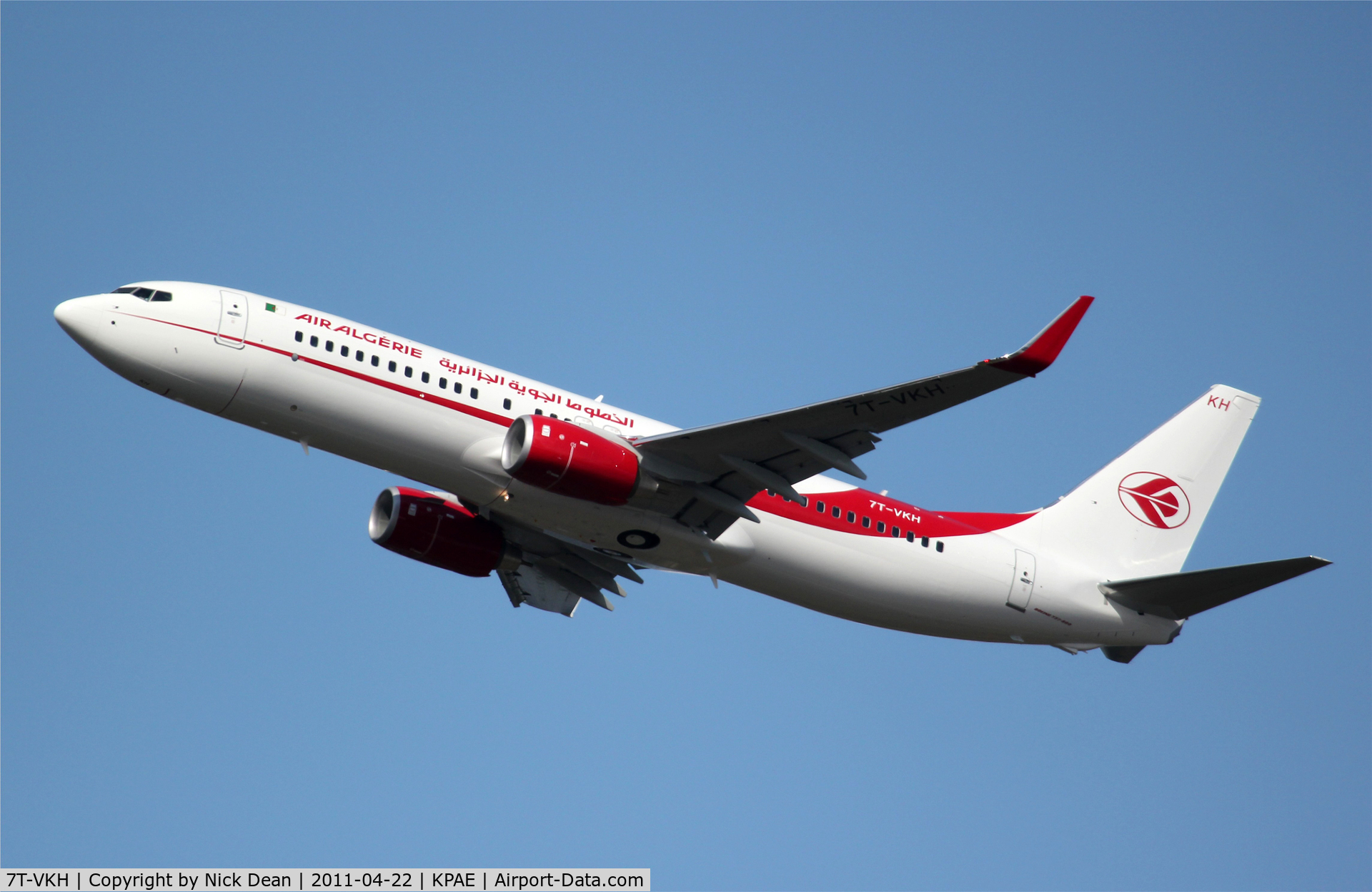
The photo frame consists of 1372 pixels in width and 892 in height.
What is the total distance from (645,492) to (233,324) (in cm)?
949

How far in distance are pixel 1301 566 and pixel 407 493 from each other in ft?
68.3

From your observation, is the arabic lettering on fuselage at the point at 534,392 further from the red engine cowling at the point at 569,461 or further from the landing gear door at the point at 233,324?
the landing gear door at the point at 233,324

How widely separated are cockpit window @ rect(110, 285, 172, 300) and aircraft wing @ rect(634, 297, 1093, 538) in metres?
10.7

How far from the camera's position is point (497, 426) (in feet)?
94.2

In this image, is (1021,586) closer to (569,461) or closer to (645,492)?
(645,492)

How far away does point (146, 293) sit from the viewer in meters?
28.1

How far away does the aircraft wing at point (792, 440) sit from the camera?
952 inches

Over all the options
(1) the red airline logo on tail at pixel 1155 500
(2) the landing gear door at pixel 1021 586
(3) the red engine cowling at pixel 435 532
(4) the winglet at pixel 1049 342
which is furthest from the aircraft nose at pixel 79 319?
(1) the red airline logo on tail at pixel 1155 500

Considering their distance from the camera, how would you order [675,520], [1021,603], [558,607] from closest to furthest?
[675,520]
[1021,603]
[558,607]

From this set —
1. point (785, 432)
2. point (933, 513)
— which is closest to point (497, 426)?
point (785, 432)

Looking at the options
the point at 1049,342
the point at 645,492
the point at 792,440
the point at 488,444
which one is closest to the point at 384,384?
the point at 488,444

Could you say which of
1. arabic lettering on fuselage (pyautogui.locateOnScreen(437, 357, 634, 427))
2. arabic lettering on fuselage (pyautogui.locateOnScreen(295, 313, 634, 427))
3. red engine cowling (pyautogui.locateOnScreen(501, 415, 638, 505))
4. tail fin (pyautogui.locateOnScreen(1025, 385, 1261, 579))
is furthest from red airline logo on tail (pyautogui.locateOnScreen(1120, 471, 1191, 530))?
red engine cowling (pyautogui.locateOnScreen(501, 415, 638, 505))

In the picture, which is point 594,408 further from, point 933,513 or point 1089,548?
point 1089,548

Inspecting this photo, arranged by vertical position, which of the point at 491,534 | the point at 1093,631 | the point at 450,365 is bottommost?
the point at 1093,631
